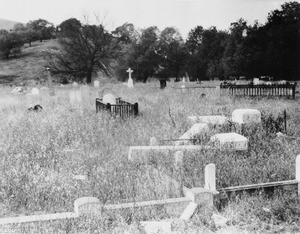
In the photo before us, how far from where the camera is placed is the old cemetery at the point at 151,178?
4.62 metres

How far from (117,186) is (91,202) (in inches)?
52.1

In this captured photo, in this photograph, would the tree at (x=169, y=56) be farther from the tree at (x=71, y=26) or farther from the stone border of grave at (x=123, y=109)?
the stone border of grave at (x=123, y=109)

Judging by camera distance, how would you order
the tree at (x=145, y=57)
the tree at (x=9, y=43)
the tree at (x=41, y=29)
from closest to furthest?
1. the tree at (x=145, y=57)
2. the tree at (x=9, y=43)
3. the tree at (x=41, y=29)

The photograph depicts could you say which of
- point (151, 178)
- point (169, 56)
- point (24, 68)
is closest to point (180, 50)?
point (169, 56)

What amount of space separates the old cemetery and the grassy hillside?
50948mm

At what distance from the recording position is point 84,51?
44188 mm

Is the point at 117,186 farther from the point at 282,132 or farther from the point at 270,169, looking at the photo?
the point at 282,132

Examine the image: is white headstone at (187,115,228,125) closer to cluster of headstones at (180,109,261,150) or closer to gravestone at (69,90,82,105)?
cluster of headstones at (180,109,261,150)

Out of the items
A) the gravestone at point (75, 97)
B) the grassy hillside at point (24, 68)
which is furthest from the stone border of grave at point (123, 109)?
the grassy hillside at point (24, 68)

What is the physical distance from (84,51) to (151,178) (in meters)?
40.0

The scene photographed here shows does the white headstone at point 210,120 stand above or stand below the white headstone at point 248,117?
below

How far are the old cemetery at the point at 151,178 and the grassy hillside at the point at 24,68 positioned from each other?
167ft

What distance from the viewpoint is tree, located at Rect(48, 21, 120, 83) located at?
43.6 m

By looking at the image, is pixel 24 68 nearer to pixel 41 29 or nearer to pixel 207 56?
pixel 41 29
